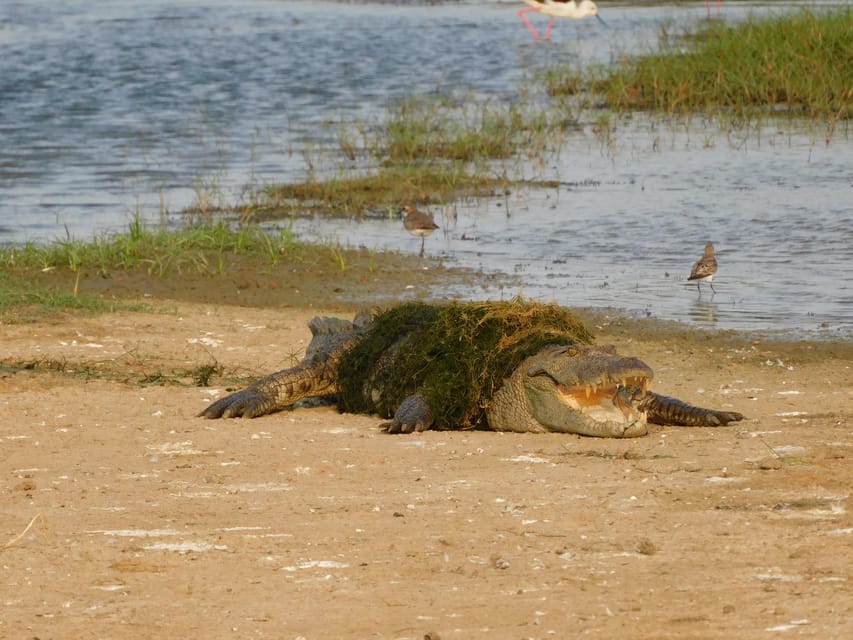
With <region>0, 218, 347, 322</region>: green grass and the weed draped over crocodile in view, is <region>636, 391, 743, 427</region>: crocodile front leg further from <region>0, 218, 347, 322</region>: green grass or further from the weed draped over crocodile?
<region>0, 218, 347, 322</region>: green grass

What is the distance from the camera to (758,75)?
1947 cm

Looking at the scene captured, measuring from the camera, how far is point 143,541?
5125 millimetres

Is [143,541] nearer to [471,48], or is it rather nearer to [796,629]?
[796,629]

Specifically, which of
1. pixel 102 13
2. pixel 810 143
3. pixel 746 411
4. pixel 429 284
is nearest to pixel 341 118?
pixel 810 143

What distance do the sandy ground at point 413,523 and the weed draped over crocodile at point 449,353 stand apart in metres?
0.17

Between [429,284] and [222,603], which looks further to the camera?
[429,284]

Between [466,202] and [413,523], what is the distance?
9558mm

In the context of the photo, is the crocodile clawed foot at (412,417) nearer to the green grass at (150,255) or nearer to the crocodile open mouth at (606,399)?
the crocodile open mouth at (606,399)

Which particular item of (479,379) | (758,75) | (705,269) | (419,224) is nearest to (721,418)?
(479,379)

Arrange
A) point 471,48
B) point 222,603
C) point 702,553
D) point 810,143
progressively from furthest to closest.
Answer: point 471,48 → point 810,143 → point 702,553 → point 222,603

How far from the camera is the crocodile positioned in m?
6.64

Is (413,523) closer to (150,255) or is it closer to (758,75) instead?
(150,255)

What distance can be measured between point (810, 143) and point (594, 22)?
18.1 m

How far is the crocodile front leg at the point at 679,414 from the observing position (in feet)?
22.4
